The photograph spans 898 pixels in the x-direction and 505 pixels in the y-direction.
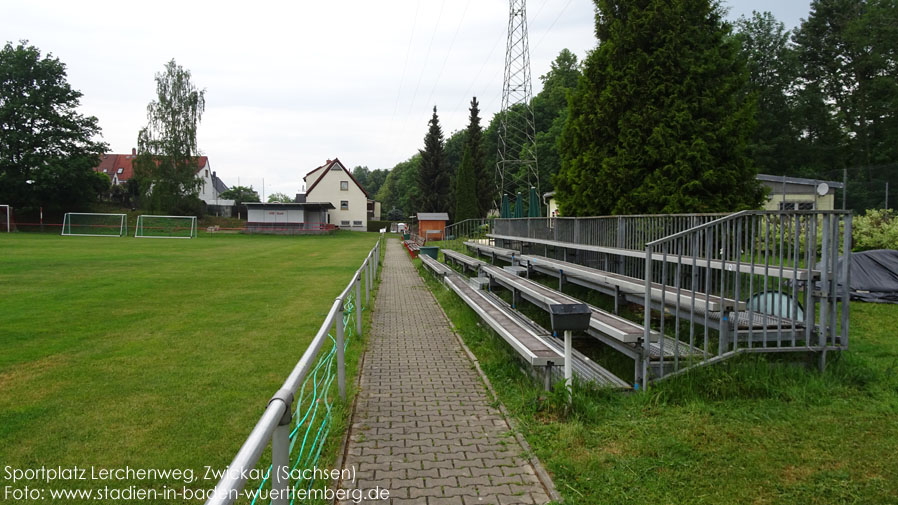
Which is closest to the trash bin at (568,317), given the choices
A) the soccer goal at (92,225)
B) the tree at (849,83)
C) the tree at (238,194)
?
the tree at (849,83)

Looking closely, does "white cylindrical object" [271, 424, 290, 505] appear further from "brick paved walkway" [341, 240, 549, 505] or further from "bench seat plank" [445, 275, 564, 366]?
"bench seat plank" [445, 275, 564, 366]

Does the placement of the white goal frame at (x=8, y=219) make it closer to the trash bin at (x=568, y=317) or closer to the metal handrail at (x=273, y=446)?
the metal handrail at (x=273, y=446)

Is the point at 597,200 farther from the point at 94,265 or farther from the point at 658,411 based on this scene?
the point at 94,265

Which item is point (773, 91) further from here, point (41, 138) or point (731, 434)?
point (41, 138)

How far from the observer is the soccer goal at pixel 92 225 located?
45.2m

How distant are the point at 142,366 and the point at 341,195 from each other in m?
61.8

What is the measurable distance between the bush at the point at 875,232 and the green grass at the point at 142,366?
42.1 ft

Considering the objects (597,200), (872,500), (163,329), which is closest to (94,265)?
(163,329)

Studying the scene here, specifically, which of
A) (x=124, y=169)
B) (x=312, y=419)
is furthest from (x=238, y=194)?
(x=312, y=419)

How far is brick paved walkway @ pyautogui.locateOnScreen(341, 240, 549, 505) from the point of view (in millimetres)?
3283

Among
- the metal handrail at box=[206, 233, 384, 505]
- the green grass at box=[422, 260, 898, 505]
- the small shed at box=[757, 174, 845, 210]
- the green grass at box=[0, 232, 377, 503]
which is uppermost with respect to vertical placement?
the small shed at box=[757, 174, 845, 210]

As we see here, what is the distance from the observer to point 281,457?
7.31 feet

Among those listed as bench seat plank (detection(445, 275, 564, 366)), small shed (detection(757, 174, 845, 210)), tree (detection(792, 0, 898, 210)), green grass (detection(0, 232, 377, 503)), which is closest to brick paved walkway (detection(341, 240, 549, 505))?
green grass (detection(0, 232, 377, 503))

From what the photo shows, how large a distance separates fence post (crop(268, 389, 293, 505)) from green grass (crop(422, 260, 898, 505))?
164 cm
